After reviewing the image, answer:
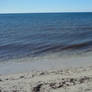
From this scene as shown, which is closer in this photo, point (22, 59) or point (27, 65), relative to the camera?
point (27, 65)

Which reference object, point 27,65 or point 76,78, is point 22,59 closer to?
point 27,65

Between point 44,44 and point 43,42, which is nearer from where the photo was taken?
point 44,44

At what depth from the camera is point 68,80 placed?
5.68 meters

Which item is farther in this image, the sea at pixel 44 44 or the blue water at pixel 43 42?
the blue water at pixel 43 42

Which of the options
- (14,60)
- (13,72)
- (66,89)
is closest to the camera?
(66,89)

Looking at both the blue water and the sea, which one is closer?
the sea

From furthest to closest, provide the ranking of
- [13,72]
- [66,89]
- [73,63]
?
[73,63] < [13,72] < [66,89]

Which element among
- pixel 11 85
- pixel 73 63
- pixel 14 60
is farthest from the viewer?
pixel 14 60

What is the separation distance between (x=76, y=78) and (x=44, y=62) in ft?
11.5

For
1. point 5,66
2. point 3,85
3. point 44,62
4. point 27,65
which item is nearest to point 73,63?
point 44,62

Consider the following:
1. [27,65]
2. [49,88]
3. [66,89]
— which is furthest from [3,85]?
[27,65]

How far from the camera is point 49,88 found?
511 cm

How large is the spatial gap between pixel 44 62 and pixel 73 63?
5.30 ft

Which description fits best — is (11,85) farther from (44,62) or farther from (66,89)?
(44,62)
